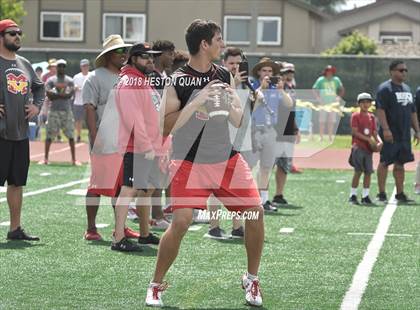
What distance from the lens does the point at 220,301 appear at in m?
7.61

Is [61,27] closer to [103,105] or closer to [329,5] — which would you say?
[103,105]

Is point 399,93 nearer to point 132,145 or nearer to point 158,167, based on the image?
point 158,167

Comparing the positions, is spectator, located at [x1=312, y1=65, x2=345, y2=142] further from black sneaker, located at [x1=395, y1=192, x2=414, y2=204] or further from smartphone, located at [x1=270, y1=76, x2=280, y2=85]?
smartphone, located at [x1=270, y1=76, x2=280, y2=85]

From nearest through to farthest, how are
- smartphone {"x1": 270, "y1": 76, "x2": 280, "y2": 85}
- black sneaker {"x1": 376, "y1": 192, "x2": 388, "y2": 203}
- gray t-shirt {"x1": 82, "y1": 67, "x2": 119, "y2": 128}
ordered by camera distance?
gray t-shirt {"x1": 82, "y1": 67, "x2": 119, "y2": 128}
smartphone {"x1": 270, "y1": 76, "x2": 280, "y2": 85}
black sneaker {"x1": 376, "y1": 192, "x2": 388, "y2": 203}

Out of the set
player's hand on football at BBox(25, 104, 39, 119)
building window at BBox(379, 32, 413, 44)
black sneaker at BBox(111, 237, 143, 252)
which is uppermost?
building window at BBox(379, 32, 413, 44)

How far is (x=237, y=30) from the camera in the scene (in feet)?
157

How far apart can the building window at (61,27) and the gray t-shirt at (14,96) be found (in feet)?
125

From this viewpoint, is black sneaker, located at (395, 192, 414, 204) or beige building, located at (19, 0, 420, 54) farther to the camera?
beige building, located at (19, 0, 420, 54)

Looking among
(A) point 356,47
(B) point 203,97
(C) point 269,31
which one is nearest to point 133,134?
(B) point 203,97

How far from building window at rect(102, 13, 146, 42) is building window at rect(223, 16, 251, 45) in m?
3.77

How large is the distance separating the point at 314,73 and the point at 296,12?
17.9 metres

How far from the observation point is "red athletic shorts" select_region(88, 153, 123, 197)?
1051 centimetres

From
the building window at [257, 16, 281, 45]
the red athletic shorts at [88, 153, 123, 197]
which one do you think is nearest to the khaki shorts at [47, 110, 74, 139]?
the red athletic shorts at [88, 153, 123, 197]

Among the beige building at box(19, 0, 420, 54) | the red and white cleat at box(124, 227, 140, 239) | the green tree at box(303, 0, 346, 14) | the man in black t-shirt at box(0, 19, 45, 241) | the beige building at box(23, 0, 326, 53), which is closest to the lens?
the man in black t-shirt at box(0, 19, 45, 241)
